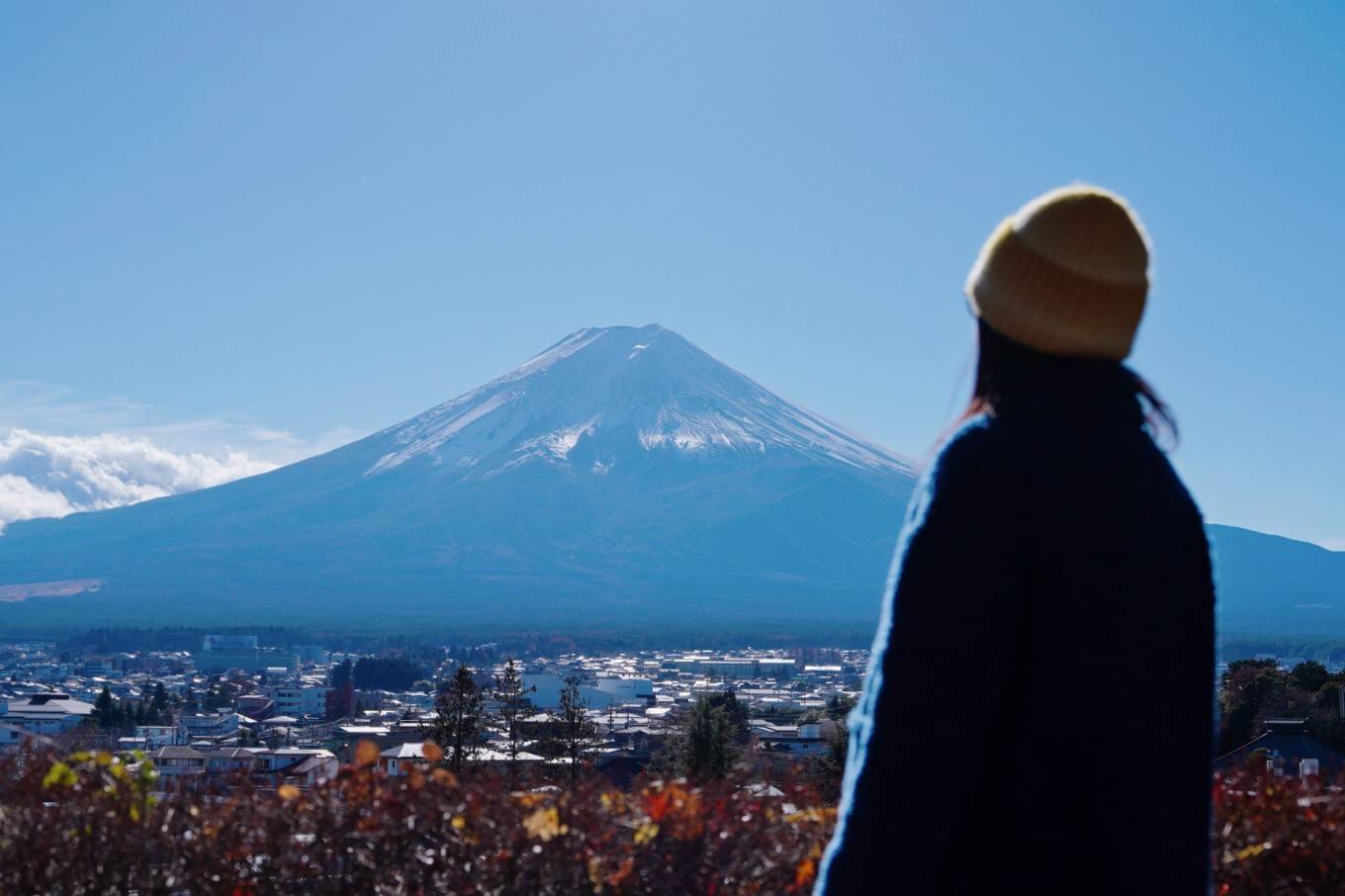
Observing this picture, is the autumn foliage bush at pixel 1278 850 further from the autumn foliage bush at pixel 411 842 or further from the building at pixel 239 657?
the building at pixel 239 657

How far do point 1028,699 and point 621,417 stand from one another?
13628cm

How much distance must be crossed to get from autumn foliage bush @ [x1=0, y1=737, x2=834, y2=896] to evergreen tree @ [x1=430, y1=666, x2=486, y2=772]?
7030mm

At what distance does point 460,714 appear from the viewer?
10.2 m

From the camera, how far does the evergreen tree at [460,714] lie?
10.1 metres

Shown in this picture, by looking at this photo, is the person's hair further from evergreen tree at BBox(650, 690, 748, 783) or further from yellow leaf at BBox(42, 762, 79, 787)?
evergreen tree at BBox(650, 690, 748, 783)

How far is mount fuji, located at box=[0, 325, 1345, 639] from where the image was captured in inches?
4232

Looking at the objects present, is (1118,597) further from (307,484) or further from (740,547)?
(307,484)

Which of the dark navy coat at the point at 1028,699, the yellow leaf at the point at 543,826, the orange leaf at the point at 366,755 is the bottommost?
the yellow leaf at the point at 543,826

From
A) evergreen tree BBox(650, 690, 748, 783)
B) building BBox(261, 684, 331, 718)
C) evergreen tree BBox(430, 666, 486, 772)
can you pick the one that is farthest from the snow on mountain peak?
evergreen tree BBox(430, 666, 486, 772)

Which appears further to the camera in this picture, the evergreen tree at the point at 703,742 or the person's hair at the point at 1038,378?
the evergreen tree at the point at 703,742

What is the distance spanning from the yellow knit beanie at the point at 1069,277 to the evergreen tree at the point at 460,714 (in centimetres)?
878

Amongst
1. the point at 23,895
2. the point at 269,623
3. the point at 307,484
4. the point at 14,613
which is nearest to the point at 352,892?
the point at 23,895

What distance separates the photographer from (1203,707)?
1.43 metres

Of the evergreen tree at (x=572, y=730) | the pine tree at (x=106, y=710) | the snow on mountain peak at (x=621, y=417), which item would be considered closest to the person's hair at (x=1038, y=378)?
the evergreen tree at (x=572, y=730)
